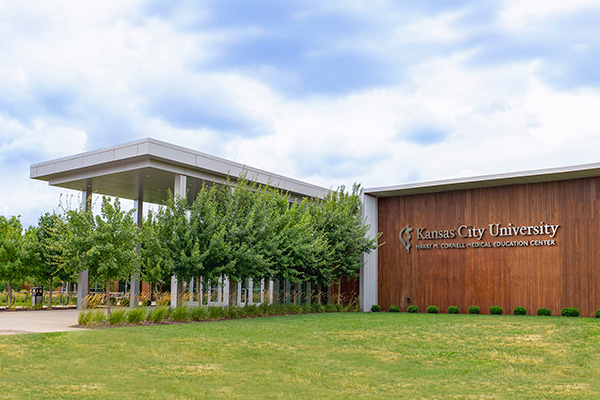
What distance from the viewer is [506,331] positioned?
16062 millimetres

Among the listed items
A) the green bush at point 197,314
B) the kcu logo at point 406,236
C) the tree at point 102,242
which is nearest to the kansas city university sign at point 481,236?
the kcu logo at point 406,236

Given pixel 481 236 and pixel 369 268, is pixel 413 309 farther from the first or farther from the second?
pixel 481 236

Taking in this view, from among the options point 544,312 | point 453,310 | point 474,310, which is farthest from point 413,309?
point 544,312

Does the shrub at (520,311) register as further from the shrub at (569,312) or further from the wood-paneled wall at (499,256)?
the shrub at (569,312)

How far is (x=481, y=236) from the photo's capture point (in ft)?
82.6

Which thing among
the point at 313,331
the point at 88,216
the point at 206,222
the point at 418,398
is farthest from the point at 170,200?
the point at 418,398

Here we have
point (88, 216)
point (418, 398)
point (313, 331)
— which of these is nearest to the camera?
point (418, 398)

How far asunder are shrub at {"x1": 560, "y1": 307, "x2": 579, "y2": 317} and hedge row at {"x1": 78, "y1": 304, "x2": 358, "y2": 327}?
10.2 metres

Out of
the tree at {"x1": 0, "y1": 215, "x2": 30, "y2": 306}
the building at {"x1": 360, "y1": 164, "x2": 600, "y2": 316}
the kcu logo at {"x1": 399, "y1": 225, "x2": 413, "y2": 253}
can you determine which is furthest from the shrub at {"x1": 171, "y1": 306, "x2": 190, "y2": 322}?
the kcu logo at {"x1": 399, "y1": 225, "x2": 413, "y2": 253}

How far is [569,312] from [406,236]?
7829mm

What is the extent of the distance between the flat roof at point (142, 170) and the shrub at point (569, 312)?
1338 centimetres

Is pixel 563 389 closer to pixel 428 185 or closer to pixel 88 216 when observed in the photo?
pixel 88 216

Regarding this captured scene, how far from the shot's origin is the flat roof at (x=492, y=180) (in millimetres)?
22234

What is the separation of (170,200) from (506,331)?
12.1m
